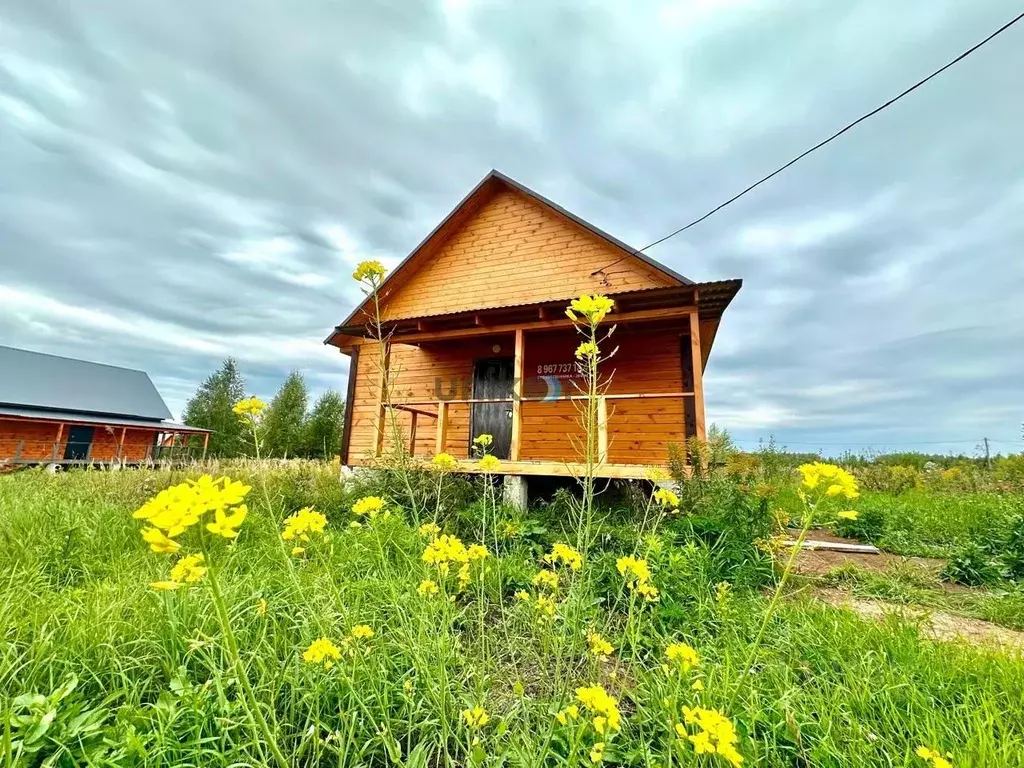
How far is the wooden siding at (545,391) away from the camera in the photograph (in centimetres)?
769

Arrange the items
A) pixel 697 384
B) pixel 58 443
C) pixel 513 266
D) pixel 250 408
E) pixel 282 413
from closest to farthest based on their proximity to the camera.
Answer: pixel 250 408, pixel 697 384, pixel 513 266, pixel 58 443, pixel 282 413

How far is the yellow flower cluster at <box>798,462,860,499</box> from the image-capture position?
1.00 m

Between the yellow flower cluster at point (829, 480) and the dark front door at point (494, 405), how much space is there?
7570 millimetres

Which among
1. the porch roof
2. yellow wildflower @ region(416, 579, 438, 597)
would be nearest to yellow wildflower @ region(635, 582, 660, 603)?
yellow wildflower @ region(416, 579, 438, 597)

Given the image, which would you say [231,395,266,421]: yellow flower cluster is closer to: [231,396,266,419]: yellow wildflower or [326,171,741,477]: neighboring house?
[231,396,266,419]: yellow wildflower

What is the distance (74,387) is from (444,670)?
107 ft

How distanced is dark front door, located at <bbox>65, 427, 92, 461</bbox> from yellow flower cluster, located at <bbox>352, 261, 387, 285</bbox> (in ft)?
89.4

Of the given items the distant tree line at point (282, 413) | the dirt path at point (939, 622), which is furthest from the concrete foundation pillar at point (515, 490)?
the distant tree line at point (282, 413)

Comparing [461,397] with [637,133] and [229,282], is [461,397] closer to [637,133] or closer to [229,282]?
[637,133]

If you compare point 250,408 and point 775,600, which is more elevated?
point 250,408

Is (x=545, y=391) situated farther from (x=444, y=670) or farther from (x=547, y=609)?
(x=444, y=670)

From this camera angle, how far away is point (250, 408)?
1786 millimetres

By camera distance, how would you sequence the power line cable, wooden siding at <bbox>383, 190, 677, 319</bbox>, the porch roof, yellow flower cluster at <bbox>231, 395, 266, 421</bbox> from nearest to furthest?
yellow flower cluster at <bbox>231, 395, 266, 421</bbox>, the power line cable, the porch roof, wooden siding at <bbox>383, 190, 677, 319</bbox>

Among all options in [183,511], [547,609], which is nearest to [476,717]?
[547,609]
